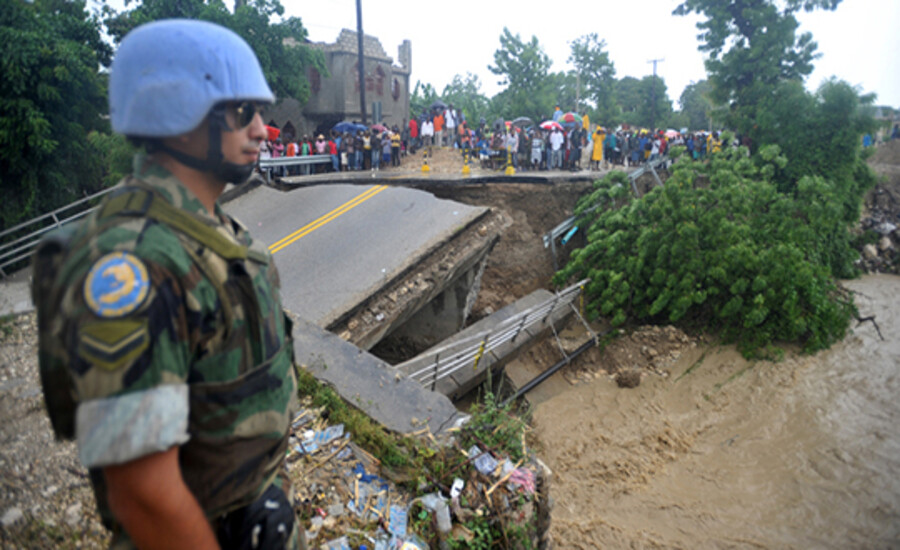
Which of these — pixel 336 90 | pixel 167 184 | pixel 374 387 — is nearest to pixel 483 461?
pixel 374 387

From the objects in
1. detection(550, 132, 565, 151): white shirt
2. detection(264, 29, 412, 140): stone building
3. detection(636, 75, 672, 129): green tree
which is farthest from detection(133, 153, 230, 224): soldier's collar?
detection(636, 75, 672, 129): green tree

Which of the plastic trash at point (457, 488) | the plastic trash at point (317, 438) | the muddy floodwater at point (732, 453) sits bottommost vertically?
the muddy floodwater at point (732, 453)

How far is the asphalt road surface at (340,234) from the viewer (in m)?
7.13

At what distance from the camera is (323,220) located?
9.78 metres

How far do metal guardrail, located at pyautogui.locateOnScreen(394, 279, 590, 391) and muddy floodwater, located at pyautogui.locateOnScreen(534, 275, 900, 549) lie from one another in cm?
163

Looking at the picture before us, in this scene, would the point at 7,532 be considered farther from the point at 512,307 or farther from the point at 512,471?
the point at 512,307

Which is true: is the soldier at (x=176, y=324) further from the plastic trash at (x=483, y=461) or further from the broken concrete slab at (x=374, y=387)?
the broken concrete slab at (x=374, y=387)

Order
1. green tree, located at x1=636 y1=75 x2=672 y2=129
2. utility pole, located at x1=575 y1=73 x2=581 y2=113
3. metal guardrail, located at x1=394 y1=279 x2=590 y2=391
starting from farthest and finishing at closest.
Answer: green tree, located at x1=636 y1=75 x2=672 y2=129, utility pole, located at x1=575 y1=73 x2=581 y2=113, metal guardrail, located at x1=394 y1=279 x2=590 y2=391

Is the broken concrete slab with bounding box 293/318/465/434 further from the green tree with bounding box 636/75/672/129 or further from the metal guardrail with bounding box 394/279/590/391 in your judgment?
the green tree with bounding box 636/75/672/129

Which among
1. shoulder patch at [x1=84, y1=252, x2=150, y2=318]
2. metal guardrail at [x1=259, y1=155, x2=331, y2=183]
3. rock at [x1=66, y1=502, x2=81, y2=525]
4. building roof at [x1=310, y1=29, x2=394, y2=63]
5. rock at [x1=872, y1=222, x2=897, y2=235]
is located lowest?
rock at [x1=872, y1=222, x2=897, y2=235]

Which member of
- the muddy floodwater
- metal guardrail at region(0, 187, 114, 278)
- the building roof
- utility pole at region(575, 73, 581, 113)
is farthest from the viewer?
utility pole at region(575, 73, 581, 113)

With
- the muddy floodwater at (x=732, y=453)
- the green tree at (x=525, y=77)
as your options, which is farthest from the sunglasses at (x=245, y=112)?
the green tree at (x=525, y=77)

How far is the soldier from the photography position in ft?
3.56

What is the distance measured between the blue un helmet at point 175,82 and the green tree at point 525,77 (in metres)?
37.4
